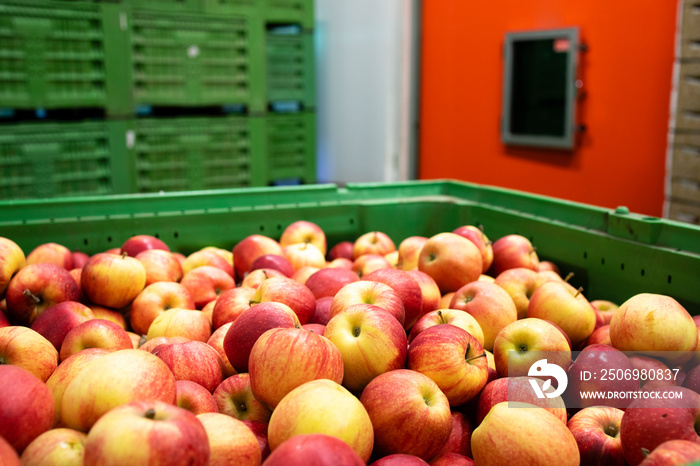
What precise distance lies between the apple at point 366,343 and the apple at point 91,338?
0.44 meters

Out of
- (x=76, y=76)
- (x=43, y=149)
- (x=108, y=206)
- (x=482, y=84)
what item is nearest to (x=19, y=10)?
(x=76, y=76)

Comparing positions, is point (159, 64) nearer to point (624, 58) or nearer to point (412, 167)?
point (412, 167)

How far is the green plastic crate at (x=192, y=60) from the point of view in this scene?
12.2ft

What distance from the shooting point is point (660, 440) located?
92 cm

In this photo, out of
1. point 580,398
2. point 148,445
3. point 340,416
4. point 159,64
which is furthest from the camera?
point 159,64

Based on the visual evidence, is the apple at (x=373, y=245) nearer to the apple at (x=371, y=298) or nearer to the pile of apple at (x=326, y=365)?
the pile of apple at (x=326, y=365)

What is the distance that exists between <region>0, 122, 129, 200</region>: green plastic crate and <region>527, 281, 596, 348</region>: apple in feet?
9.46

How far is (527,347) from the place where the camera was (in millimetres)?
1248

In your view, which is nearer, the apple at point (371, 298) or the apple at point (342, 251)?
the apple at point (371, 298)

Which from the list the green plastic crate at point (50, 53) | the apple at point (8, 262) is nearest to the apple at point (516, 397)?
the apple at point (8, 262)

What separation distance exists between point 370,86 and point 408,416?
4212 millimetres

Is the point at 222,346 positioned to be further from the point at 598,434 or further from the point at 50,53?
the point at 50,53

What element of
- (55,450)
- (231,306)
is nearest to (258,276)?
(231,306)

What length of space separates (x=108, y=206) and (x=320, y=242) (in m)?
0.71
